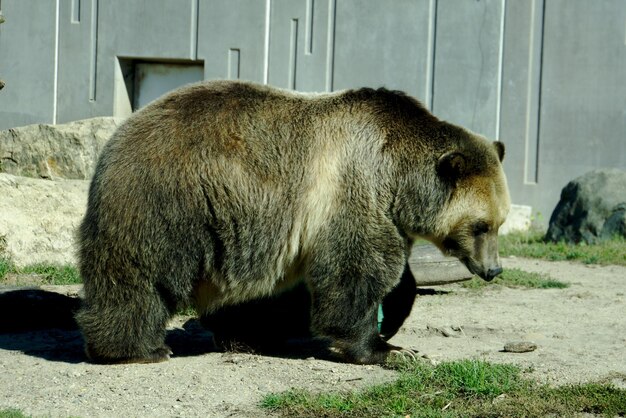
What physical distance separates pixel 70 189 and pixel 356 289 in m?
4.42

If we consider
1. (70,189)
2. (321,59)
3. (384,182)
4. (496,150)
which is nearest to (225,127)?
(384,182)

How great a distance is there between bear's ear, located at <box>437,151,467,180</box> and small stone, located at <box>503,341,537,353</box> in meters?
1.32

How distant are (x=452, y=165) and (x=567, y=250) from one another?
20.4 feet

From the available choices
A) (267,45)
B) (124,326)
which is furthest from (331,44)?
(124,326)

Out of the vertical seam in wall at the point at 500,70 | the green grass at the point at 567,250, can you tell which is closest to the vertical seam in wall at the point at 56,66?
the vertical seam in wall at the point at 500,70

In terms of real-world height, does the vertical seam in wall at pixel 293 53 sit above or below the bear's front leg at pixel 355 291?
above

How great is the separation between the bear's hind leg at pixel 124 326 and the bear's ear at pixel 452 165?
214 cm

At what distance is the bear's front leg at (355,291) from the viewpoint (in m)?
6.35

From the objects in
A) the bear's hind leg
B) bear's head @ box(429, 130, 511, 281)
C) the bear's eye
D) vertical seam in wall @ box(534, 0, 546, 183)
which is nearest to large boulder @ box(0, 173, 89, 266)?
the bear's hind leg

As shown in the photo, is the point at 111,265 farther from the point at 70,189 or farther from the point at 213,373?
the point at 70,189

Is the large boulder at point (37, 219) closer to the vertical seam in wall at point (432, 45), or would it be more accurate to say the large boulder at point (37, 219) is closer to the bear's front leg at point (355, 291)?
the bear's front leg at point (355, 291)

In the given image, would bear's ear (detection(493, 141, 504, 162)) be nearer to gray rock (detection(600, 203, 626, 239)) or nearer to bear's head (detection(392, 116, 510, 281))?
bear's head (detection(392, 116, 510, 281))

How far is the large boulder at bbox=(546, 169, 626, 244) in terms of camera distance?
42.1ft

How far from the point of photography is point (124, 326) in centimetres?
624
